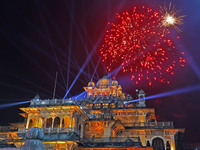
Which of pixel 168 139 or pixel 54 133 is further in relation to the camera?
pixel 168 139

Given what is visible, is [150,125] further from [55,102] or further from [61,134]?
[55,102]

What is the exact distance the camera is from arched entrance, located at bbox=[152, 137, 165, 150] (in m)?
38.2

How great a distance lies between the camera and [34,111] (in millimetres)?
35625

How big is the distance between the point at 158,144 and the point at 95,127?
11324 millimetres

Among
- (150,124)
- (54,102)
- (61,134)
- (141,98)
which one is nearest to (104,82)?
(141,98)

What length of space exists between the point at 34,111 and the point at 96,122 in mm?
10156

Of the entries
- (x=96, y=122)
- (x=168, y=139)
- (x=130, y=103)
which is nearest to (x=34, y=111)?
(x=96, y=122)

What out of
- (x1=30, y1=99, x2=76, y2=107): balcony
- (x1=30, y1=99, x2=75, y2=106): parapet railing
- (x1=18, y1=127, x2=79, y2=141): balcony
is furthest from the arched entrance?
(x1=30, y1=99, x2=75, y2=106): parapet railing

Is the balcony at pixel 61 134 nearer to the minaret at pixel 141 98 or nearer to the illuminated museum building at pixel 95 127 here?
the illuminated museum building at pixel 95 127

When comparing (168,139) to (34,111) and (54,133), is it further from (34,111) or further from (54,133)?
(34,111)

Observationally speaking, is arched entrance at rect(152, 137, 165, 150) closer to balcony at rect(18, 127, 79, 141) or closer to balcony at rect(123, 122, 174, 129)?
balcony at rect(123, 122, 174, 129)

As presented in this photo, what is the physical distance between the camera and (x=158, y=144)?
1519 inches

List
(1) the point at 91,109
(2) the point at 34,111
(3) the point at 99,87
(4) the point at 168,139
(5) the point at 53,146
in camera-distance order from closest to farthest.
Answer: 1. (5) the point at 53,146
2. (2) the point at 34,111
3. (4) the point at 168,139
4. (1) the point at 91,109
5. (3) the point at 99,87

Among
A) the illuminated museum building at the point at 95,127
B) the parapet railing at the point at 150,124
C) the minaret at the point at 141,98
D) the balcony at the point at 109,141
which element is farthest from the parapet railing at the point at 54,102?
the minaret at the point at 141,98
